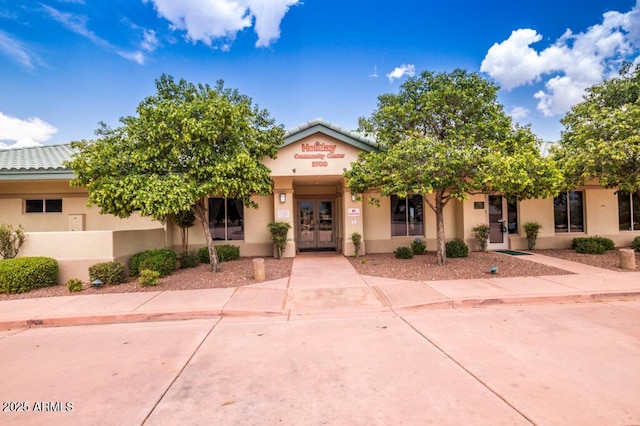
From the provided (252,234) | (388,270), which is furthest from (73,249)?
(388,270)

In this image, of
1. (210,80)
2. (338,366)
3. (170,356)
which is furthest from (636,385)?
(210,80)

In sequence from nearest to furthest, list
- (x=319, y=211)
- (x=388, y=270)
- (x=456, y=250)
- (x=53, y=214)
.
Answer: (x=388, y=270), (x=456, y=250), (x=53, y=214), (x=319, y=211)

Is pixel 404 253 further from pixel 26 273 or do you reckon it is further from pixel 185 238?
pixel 26 273

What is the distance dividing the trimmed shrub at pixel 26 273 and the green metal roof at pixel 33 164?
402 centimetres

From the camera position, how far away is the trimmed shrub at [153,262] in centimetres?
955

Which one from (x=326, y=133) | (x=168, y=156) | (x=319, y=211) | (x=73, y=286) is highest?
(x=326, y=133)

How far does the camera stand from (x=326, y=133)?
39.1 ft

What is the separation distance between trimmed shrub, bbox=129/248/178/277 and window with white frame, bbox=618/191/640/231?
19.3 m

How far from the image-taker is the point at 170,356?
4.56m

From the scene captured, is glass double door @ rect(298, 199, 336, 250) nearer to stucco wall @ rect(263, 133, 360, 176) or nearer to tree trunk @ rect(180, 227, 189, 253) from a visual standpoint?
stucco wall @ rect(263, 133, 360, 176)

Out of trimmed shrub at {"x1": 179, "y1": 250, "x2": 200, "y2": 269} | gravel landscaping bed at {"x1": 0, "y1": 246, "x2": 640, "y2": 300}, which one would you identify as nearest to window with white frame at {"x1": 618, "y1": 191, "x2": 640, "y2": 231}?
gravel landscaping bed at {"x1": 0, "y1": 246, "x2": 640, "y2": 300}

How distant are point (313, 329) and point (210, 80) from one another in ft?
27.3

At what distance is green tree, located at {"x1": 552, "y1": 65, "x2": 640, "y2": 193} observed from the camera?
982cm

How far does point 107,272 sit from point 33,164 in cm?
699
